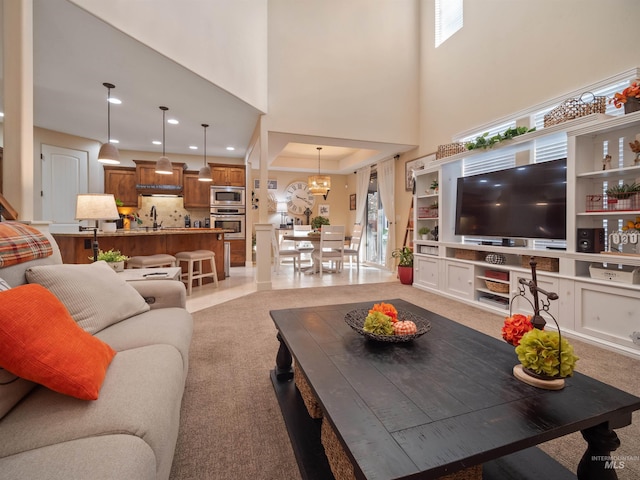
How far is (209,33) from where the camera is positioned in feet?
11.5

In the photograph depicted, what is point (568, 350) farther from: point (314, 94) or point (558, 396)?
point (314, 94)

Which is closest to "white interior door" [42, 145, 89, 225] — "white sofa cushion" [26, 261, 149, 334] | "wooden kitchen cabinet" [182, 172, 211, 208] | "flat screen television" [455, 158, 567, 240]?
"wooden kitchen cabinet" [182, 172, 211, 208]

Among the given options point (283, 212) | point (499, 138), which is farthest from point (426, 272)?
point (283, 212)

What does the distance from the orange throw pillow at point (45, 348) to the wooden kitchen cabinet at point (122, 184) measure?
6493 millimetres

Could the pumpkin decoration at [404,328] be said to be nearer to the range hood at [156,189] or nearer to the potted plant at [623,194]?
the potted plant at [623,194]

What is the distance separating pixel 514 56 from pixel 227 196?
5.81 m

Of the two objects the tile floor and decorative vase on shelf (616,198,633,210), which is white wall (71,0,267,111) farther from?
decorative vase on shelf (616,198,633,210)

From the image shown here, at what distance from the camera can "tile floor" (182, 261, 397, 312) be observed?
13.6 ft

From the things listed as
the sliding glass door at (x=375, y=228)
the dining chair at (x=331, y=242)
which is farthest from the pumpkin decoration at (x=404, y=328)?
the sliding glass door at (x=375, y=228)

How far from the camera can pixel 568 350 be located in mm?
1005

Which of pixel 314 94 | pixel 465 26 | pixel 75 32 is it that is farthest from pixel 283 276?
pixel 465 26

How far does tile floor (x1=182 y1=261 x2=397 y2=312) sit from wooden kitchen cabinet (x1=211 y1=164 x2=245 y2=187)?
205 cm

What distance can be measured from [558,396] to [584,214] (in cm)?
246

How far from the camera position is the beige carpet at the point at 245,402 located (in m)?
1.27
